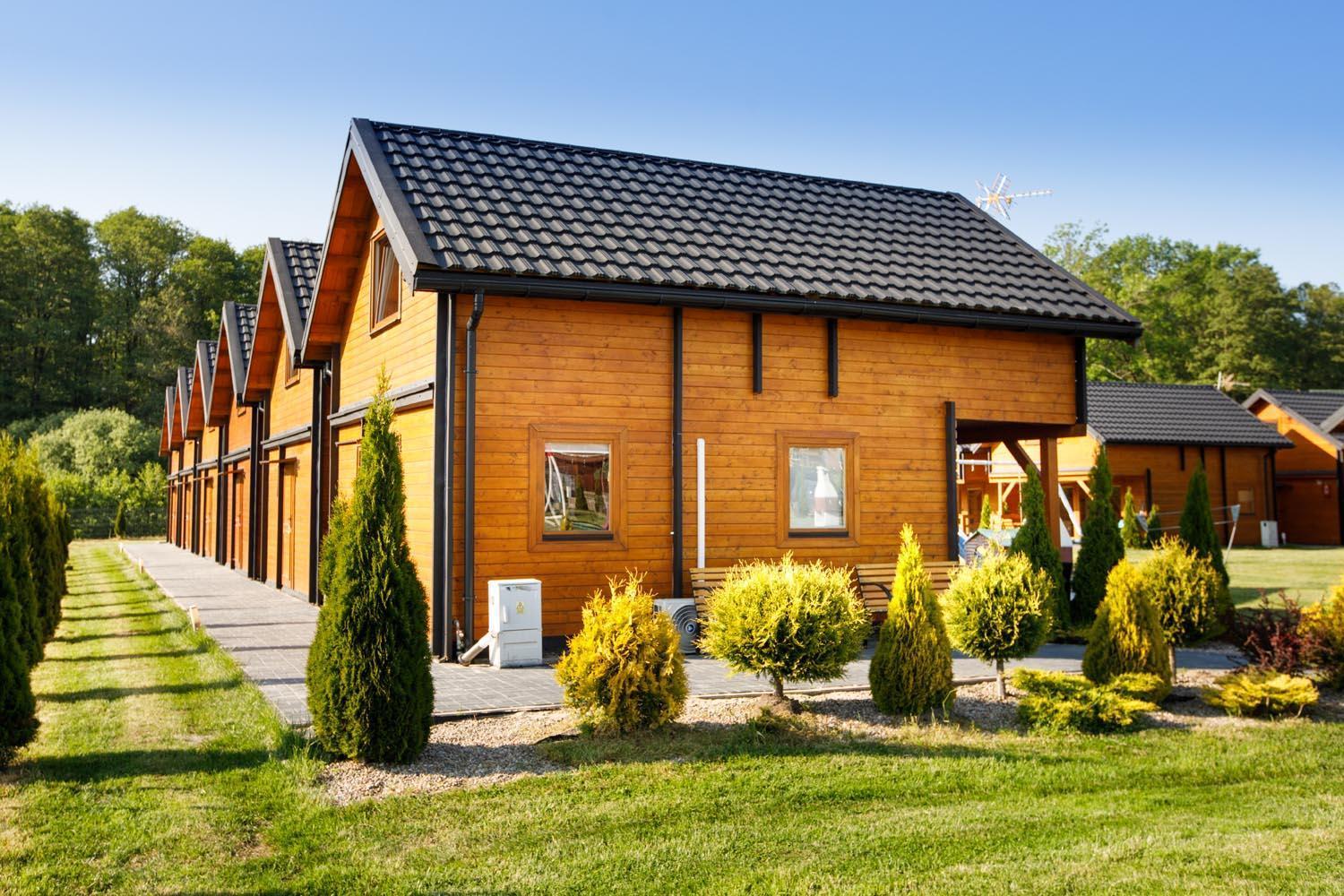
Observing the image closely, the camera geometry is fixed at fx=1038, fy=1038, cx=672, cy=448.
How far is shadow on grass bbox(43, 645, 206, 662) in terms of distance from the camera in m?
10.9

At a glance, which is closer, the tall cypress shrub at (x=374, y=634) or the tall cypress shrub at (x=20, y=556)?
the tall cypress shrub at (x=374, y=634)

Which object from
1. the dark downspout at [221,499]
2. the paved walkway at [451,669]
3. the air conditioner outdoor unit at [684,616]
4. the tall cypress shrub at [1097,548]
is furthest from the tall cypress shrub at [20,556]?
the dark downspout at [221,499]

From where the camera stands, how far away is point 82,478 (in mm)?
47875

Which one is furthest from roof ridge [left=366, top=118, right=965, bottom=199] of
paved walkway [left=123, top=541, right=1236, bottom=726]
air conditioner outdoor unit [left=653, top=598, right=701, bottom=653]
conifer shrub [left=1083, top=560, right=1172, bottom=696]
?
conifer shrub [left=1083, top=560, right=1172, bottom=696]

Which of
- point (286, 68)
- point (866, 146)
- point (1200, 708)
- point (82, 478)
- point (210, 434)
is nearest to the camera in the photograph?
point (1200, 708)

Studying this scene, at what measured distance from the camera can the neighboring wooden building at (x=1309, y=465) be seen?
3616 cm

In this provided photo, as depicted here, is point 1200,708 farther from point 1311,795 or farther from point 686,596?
point 686,596

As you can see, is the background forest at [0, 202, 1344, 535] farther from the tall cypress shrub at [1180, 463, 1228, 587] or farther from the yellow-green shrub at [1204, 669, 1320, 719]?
the yellow-green shrub at [1204, 669, 1320, 719]

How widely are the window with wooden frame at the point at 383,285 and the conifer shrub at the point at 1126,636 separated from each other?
8447 millimetres

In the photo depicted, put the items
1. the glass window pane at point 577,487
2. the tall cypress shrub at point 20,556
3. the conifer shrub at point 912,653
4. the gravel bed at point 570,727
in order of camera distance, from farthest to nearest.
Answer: the glass window pane at point 577,487 < the conifer shrub at point 912,653 < the tall cypress shrub at point 20,556 < the gravel bed at point 570,727

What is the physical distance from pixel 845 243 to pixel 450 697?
7.89 m

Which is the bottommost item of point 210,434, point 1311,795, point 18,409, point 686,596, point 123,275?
point 1311,795

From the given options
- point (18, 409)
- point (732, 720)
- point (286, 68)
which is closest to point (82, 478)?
point (18, 409)

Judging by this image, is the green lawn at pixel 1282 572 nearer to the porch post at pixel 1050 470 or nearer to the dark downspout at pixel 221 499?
the porch post at pixel 1050 470
